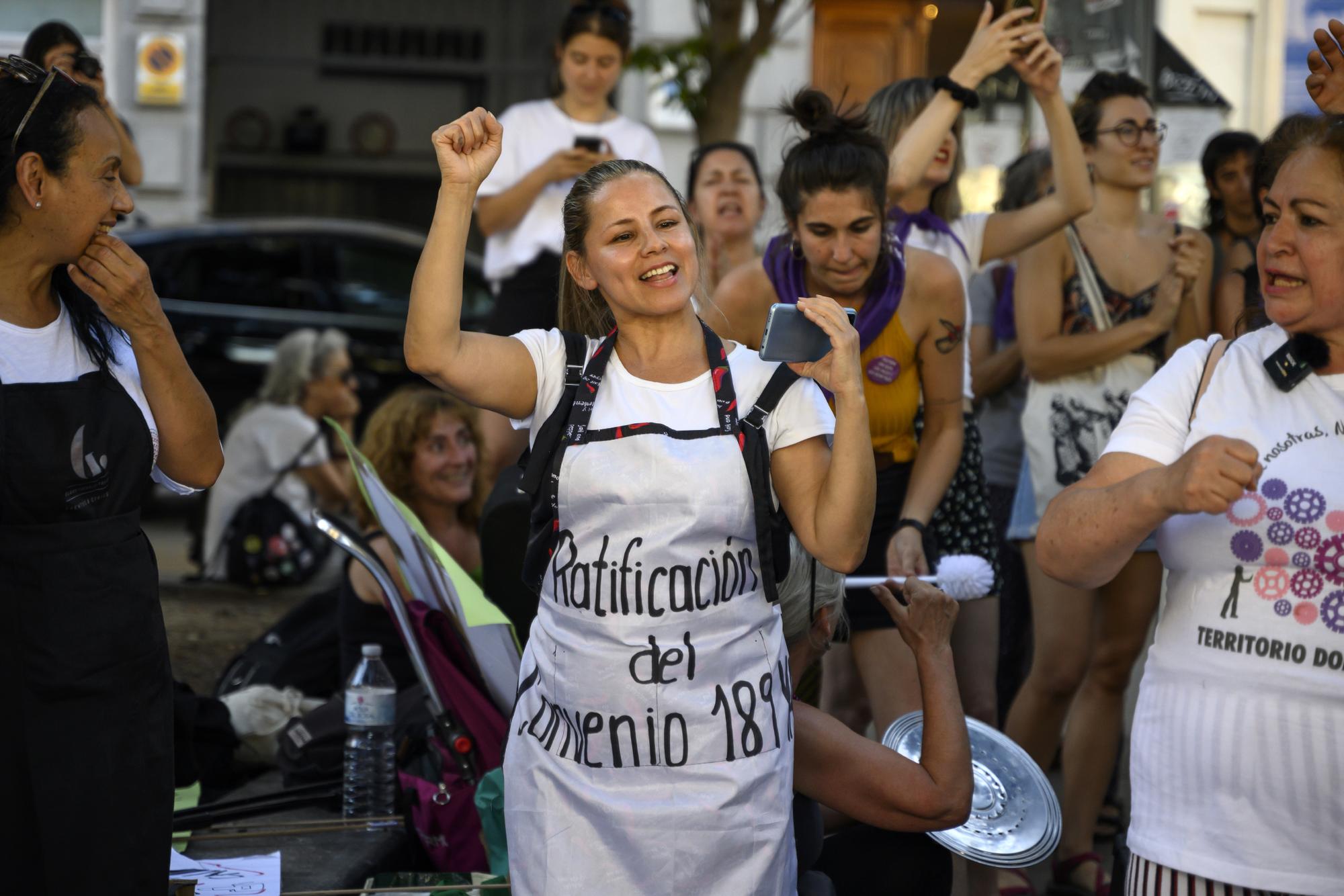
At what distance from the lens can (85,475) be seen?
260 cm

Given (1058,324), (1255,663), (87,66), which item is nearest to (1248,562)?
(1255,663)

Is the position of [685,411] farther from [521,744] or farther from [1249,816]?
[1249,816]

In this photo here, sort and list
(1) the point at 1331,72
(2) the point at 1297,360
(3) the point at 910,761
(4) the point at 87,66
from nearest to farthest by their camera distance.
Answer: (2) the point at 1297,360 → (1) the point at 1331,72 → (3) the point at 910,761 → (4) the point at 87,66

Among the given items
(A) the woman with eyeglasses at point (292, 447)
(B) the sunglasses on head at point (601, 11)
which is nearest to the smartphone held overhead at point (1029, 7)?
(B) the sunglasses on head at point (601, 11)

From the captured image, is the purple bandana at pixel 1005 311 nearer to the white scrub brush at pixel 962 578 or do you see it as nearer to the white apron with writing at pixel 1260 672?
the white scrub brush at pixel 962 578

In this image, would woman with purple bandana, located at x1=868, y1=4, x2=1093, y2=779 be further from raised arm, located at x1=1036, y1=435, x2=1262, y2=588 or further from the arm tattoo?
raised arm, located at x1=1036, y1=435, x2=1262, y2=588

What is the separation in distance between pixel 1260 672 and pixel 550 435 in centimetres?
122

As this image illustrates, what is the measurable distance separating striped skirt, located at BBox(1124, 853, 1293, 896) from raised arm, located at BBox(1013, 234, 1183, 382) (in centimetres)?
228

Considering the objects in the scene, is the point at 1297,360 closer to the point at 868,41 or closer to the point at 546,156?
the point at 546,156

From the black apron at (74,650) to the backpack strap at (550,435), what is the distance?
69 centimetres

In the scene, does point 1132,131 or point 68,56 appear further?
point 68,56

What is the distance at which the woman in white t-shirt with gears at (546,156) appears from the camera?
16.9 ft

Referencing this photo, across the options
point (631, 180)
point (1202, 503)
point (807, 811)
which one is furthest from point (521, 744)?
point (1202, 503)

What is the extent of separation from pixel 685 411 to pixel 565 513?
0.28m
